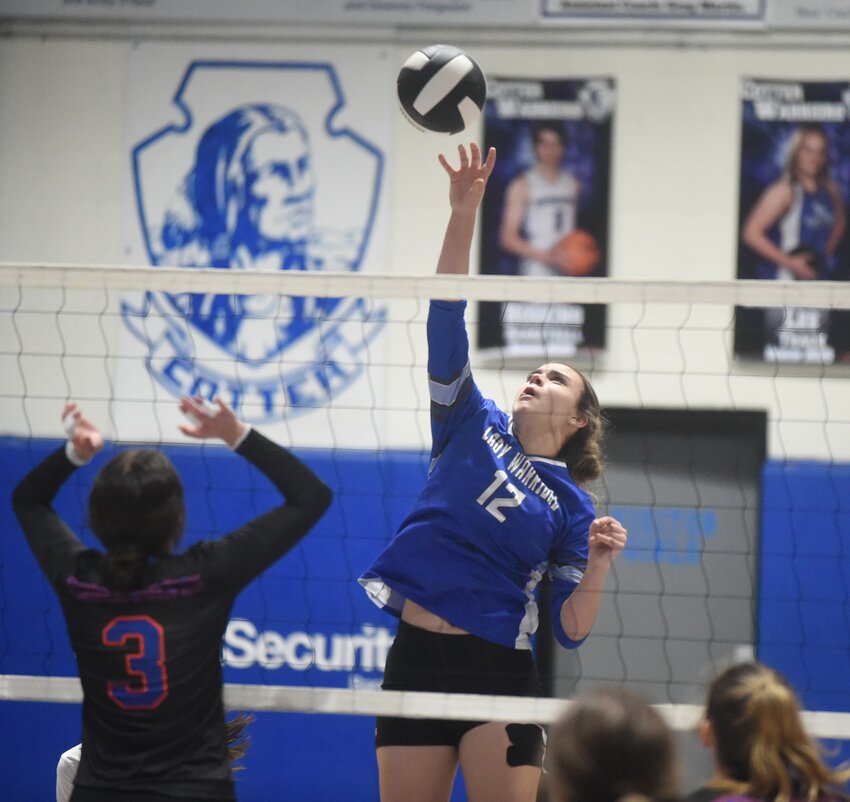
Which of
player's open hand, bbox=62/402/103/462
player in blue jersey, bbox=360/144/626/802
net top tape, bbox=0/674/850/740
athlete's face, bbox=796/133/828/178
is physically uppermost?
athlete's face, bbox=796/133/828/178

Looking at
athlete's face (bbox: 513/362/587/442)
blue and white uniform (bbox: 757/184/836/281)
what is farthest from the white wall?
athlete's face (bbox: 513/362/587/442)

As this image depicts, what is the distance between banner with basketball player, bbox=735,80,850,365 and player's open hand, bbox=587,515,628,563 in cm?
360

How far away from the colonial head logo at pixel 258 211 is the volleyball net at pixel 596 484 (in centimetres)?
3

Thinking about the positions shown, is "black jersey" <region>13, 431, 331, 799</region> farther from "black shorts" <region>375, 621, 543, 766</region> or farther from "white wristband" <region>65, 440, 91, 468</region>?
"black shorts" <region>375, 621, 543, 766</region>

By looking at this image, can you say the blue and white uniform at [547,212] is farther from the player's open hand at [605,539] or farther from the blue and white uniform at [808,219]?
the player's open hand at [605,539]

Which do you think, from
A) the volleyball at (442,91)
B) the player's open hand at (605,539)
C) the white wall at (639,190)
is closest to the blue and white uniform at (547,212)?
the white wall at (639,190)

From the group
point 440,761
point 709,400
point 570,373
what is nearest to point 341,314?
point 709,400

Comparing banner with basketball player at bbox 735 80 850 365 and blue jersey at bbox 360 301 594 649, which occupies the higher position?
→ banner with basketball player at bbox 735 80 850 365

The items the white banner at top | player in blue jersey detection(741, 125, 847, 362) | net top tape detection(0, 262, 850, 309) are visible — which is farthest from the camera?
the white banner at top

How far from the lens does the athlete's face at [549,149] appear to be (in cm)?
656

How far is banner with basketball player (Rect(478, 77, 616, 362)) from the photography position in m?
6.55

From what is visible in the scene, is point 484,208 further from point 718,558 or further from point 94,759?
point 94,759

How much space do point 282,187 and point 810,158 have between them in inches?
114

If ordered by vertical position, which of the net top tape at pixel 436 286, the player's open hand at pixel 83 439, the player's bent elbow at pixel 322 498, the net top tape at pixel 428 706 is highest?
the net top tape at pixel 436 286
